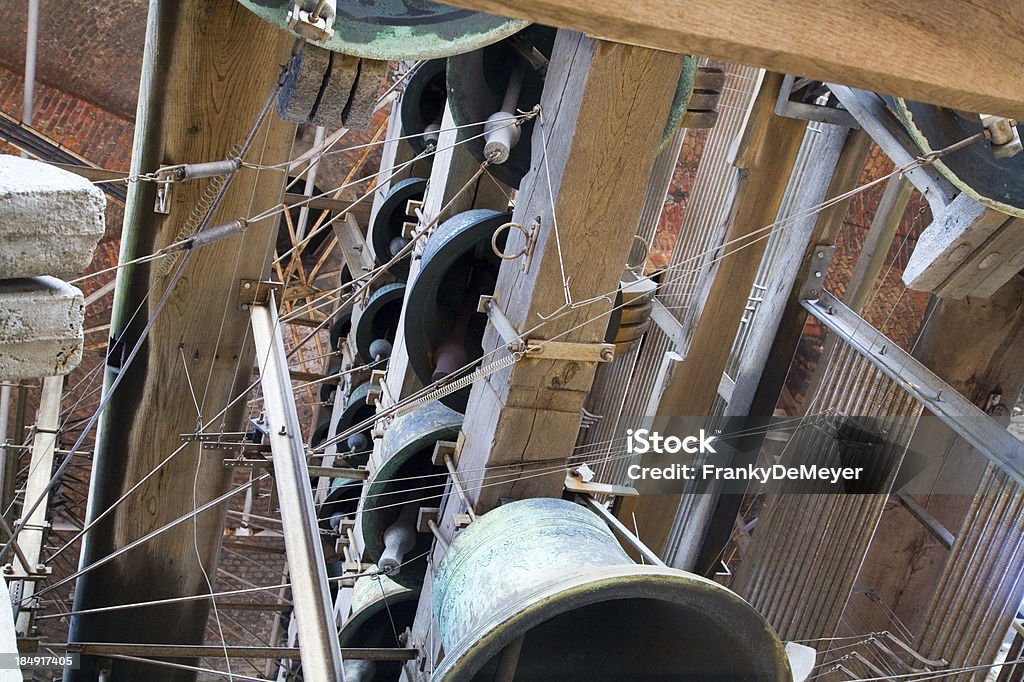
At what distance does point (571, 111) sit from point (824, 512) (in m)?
3.61

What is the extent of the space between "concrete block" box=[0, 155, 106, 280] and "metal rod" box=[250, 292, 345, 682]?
963 mm

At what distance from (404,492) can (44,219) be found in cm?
260

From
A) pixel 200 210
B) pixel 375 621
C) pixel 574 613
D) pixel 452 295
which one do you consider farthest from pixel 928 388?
pixel 200 210

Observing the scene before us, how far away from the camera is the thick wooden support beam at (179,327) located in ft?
12.5

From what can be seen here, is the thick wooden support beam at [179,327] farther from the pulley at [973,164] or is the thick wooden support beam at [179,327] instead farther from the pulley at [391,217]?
the pulley at [391,217]

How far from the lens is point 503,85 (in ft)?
14.6

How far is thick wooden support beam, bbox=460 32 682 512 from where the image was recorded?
3277 mm

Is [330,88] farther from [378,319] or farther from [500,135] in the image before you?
[378,319]

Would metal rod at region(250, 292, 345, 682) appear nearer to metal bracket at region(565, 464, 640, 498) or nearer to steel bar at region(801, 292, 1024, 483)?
metal bracket at region(565, 464, 640, 498)

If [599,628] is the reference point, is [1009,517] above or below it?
above

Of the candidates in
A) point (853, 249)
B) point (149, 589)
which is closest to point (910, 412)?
point (149, 589)

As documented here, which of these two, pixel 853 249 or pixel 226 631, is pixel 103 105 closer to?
pixel 226 631

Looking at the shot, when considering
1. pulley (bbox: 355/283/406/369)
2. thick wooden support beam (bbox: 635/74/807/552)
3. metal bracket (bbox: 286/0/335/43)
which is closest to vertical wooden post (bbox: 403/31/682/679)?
metal bracket (bbox: 286/0/335/43)

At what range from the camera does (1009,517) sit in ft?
15.5
